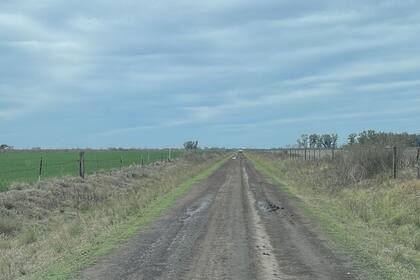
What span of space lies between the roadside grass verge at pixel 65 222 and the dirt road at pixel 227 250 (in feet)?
2.18

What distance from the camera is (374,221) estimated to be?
17531 mm

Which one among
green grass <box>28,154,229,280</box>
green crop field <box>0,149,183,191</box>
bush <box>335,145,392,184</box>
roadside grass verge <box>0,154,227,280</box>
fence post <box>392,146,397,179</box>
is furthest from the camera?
green crop field <box>0,149,183,191</box>

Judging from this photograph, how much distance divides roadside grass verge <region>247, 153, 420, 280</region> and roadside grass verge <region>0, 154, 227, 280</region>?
517 cm

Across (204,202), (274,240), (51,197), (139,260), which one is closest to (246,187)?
(204,202)

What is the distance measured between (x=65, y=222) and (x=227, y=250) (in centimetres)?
978

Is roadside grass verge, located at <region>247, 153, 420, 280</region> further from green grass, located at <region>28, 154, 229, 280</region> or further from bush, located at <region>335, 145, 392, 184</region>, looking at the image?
green grass, located at <region>28, 154, 229, 280</region>

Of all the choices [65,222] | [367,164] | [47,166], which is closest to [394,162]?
[367,164]

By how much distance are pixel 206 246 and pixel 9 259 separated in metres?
4.20

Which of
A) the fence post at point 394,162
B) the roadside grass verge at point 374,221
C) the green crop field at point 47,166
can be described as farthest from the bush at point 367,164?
the green crop field at point 47,166

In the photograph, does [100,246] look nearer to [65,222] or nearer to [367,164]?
[65,222]

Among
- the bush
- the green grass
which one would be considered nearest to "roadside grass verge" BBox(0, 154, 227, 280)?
the green grass

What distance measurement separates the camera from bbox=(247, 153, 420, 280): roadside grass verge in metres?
10.7

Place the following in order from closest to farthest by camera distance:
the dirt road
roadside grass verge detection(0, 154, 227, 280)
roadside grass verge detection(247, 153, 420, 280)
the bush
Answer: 1. the dirt road
2. roadside grass verge detection(247, 153, 420, 280)
3. roadside grass verge detection(0, 154, 227, 280)
4. the bush

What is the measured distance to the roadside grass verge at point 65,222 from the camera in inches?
442
